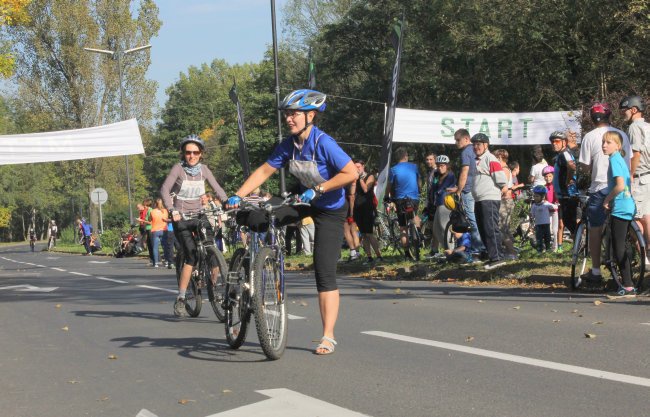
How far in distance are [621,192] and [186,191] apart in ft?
15.4

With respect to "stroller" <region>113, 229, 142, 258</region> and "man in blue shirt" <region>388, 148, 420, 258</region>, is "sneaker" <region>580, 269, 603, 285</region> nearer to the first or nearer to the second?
"man in blue shirt" <region>388, 148, 420, 258</region>

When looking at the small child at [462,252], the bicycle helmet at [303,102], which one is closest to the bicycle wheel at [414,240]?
the small child at [462,252]

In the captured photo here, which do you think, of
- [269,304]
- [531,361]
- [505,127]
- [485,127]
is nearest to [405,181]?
[485,127]

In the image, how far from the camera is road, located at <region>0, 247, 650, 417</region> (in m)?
5.40

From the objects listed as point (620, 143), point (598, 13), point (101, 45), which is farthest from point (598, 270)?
point (101, 45)

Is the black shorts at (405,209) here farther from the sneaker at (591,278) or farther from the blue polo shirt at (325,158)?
the blue polo shirt at (325,158)

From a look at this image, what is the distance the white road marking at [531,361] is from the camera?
577 cm

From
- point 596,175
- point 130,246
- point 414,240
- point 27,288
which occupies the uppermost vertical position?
point 596,175

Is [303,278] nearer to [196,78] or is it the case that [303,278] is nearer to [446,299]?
[446,299]

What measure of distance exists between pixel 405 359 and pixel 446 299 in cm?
437

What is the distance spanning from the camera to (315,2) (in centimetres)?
6875

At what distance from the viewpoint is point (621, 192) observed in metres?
10.1

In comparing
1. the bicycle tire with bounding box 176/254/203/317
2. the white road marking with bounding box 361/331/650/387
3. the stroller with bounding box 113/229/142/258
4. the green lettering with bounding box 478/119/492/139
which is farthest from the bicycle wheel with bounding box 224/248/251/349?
the stroller with bounding box 113/229/142/258

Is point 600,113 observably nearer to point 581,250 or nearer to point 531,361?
point 581,250
